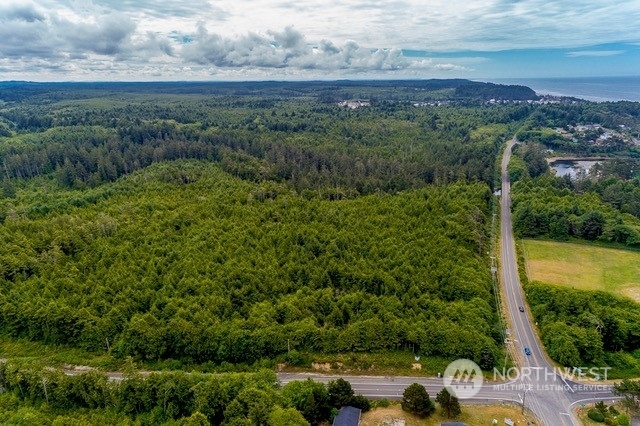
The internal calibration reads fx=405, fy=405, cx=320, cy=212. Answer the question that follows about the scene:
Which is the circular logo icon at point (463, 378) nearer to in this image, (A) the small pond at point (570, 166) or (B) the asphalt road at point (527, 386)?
(B) the asphalt road at point (527, 386)

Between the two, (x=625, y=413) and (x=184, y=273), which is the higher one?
(x=184, y=273)

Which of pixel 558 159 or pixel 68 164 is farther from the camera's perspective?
pixel 558 159

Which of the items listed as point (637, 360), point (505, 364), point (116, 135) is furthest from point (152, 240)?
point (116, 135)

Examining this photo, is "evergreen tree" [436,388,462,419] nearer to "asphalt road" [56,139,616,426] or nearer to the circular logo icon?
the circular logo icon

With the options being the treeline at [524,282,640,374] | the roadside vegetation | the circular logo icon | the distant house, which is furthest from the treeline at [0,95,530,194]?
the distant house

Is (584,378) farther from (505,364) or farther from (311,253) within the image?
(311,253)

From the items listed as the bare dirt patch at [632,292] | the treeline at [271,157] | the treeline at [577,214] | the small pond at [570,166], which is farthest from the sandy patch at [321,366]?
the small pond at [570,166]
